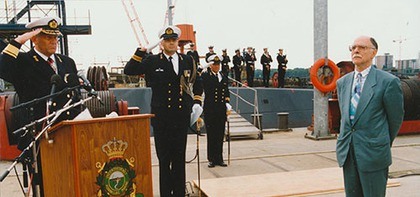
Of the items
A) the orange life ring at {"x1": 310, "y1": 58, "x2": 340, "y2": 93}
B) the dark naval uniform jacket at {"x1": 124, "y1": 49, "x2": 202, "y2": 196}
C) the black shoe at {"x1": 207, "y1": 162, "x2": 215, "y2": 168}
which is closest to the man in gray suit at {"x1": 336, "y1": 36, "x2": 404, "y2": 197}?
the dark naval uniform jacket at {"x1": 124, "y1": 49, "x2": 202, "y2": 196}

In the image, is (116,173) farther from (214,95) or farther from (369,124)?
(214,95)

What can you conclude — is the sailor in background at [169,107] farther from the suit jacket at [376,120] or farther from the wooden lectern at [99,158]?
the suit jacket at [376,120]

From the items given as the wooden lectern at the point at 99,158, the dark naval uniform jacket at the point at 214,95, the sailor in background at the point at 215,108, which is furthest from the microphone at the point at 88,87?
the dark naval uniform jacket at the point at 214,95

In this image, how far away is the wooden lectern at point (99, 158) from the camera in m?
2.89

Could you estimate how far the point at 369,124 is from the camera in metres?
3.00

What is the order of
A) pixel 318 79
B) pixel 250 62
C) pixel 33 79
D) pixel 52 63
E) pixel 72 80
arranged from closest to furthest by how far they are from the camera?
pixel 72 80
pixel 33 79
pixel 52 63
pixel 318 79
pixel 250 62

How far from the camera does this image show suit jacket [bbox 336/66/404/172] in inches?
116

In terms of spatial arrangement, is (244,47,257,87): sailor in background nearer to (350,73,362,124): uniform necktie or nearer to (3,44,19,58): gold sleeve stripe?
(350,73,362,124): uniform necktie

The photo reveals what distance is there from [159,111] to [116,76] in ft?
77.0

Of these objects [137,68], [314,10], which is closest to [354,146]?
[137,68]

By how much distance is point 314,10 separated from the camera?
30.6 feet

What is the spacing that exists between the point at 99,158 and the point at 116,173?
7.1 inches

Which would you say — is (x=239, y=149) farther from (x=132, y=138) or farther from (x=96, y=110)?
(x=132, y=138)

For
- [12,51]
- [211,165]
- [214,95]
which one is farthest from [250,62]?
[12,51]
